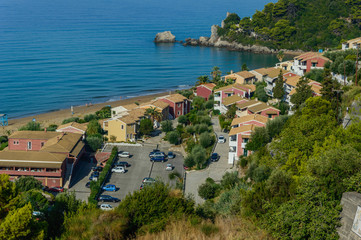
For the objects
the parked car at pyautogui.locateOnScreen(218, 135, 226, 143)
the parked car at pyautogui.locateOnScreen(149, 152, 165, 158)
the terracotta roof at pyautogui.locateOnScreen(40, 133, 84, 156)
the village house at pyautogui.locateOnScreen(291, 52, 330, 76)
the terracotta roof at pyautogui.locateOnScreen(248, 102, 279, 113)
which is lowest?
the parked car at pyautogui.locateOnScreen(149, 152, 165, 158)

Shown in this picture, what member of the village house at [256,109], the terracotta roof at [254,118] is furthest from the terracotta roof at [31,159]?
the village house at [256,109]

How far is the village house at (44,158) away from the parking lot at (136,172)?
5.70 feet

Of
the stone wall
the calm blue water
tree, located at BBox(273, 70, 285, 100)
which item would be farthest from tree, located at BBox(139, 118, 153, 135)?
the stone wall

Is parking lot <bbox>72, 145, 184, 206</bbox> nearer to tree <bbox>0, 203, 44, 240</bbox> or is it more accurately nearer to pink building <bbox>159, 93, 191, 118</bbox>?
tree <bbox>0, 203, 44, 240</bbox>

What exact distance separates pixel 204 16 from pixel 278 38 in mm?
94278

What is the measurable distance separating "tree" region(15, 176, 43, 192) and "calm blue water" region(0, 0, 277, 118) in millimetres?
31623

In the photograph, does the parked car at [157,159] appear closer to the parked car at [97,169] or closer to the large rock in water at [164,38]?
the parked car at [97,169]

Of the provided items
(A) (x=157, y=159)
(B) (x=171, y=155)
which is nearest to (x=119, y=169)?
(A) (x=157, y=159)

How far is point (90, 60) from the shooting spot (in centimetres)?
9644

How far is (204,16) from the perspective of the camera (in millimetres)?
199375

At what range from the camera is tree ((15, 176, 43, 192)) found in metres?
28.3

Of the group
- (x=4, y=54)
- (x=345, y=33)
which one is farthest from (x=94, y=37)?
(x=345, y=33)

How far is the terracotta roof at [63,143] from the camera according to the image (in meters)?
34.0

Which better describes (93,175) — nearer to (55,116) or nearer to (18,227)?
(18,227)
